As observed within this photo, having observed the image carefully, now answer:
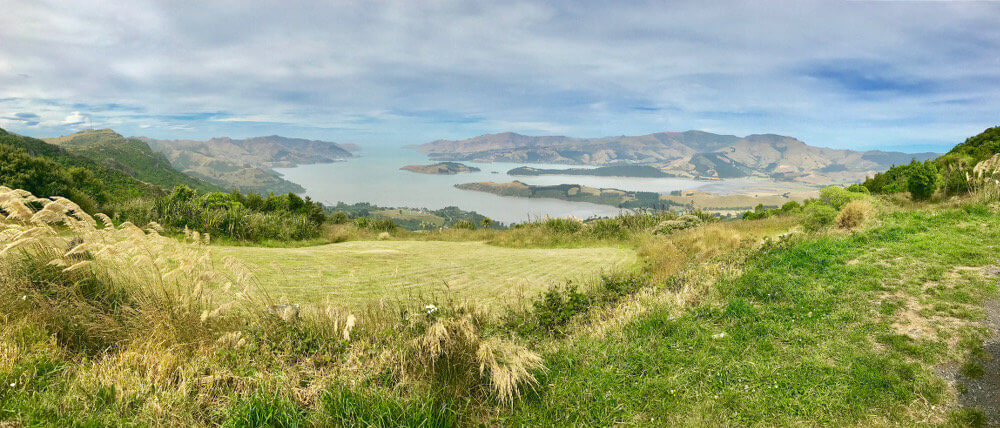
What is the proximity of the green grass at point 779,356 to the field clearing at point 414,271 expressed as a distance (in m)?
→ 1.84

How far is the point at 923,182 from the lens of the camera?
1628cm

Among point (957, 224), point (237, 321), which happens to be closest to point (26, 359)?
point (237, 321)

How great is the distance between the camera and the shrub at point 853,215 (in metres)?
9.71

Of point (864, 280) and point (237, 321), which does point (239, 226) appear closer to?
point (237, 321)

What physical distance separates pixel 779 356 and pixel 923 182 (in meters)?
19.6

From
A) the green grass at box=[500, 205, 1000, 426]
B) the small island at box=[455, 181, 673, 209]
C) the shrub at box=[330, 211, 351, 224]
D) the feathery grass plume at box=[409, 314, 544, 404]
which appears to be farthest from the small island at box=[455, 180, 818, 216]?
the feathery grass plume at box=[409, 314, 544, 404]

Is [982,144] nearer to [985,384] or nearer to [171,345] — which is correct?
[985,384]

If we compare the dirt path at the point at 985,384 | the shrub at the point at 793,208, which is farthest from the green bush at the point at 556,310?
the shrub at the point at 793,208

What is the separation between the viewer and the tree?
632 inches

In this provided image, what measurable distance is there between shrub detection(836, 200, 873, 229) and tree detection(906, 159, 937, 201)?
953 cm

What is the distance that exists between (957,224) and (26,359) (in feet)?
46.6

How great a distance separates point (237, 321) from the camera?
379 centimetres

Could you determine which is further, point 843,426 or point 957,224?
point 957,224

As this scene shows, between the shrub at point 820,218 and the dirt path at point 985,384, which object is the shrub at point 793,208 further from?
the dirt path at point 985,384
